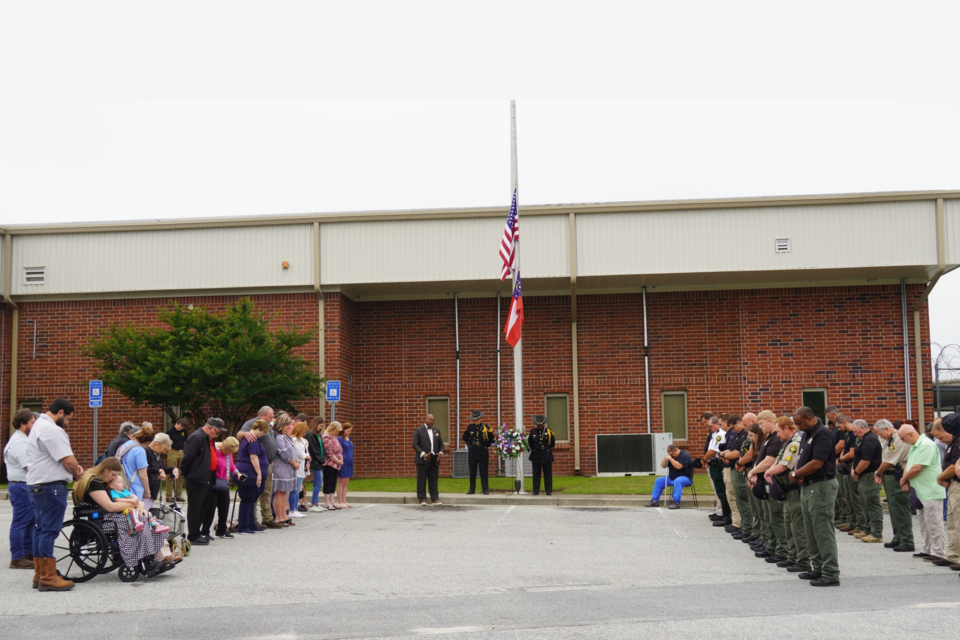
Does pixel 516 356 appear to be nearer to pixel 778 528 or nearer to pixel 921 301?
pixel 778 528

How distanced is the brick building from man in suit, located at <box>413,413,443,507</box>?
24.9ft

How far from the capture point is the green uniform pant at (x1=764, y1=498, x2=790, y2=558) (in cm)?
1223

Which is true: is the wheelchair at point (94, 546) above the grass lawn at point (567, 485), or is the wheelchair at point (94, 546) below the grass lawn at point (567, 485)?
above

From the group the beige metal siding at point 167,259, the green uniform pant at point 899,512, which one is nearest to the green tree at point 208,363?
the beige metal siding at point 167,259

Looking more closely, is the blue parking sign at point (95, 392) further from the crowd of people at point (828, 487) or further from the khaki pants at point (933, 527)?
the khaki pants at point (933, 527)

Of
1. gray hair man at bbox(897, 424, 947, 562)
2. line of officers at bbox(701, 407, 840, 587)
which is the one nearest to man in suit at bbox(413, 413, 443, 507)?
line of officers at bbox(701, 407, 840, 587)

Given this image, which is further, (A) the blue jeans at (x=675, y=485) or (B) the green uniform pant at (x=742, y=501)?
(A) the blue jeans at (x=675, y=485)

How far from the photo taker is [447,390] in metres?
28.9

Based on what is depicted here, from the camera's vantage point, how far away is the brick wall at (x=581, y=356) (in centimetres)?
2780

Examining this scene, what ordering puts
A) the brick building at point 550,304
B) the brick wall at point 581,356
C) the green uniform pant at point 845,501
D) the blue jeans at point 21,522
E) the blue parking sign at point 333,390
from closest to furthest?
the blue jeans at point 21,522
the green uniform pant at point 845,501
the blue parking sign at point 333,390
the brick building at point 550,304
the brick wall at point 581,356

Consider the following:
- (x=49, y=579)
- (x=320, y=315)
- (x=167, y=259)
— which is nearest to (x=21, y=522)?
(x=49, y=579)

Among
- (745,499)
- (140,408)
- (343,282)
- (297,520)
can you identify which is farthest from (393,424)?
(745,499)

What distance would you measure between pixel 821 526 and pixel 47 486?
27.0ft

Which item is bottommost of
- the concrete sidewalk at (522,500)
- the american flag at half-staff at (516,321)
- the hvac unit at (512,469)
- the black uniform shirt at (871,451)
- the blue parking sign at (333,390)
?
the concrete sidewalk at (522,500)
